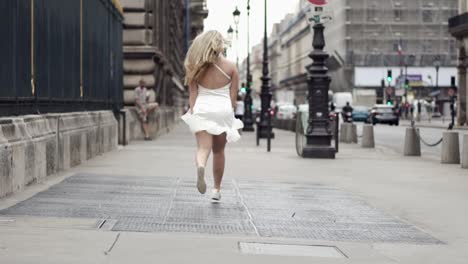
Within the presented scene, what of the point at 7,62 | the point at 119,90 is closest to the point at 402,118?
the point at 119,90

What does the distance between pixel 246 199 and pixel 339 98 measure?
7448 centimetres

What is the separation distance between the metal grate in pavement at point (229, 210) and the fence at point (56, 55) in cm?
133

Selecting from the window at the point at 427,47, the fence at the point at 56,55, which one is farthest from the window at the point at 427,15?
the fence at the point at 56,55

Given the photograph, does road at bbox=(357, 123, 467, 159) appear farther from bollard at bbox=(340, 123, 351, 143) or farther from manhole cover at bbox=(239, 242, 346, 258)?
manhole cover at bbox=(239, 242, 346, 258)

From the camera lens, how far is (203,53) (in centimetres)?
951

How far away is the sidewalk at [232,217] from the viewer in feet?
21.3

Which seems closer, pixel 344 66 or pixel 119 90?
pixel 119 90

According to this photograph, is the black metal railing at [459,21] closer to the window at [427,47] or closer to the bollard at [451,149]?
the bollard at [451,149]

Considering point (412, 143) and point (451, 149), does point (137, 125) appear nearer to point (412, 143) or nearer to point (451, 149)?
point (412, 143)

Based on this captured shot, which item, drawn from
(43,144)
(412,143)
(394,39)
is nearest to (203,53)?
(43,144)

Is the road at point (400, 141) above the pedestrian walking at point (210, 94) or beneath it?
beneath

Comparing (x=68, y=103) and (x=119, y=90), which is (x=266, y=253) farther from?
(x=119, y=90)

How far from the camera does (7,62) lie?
10203 mm

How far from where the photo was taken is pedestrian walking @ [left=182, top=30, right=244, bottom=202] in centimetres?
957
